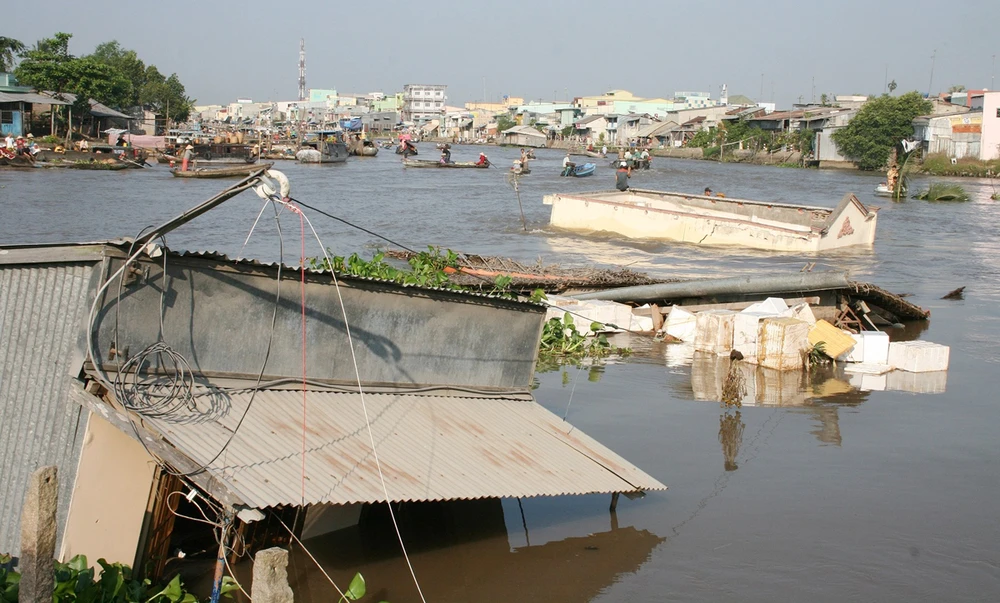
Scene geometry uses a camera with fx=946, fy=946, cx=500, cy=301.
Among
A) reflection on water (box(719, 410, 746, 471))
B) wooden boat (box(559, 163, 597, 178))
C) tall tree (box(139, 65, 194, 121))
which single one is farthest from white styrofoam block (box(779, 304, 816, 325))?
tall tree (box(139, 65, 194, 121))

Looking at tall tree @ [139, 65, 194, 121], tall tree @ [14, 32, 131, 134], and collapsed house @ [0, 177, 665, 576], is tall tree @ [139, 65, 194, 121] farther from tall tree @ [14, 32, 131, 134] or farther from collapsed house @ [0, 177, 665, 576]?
collapsed house @ [0, 177, 665, 576]

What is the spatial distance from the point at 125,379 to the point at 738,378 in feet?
22.1

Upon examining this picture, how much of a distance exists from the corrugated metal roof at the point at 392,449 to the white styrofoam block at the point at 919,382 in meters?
5.40

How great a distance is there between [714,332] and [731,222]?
33.1ft

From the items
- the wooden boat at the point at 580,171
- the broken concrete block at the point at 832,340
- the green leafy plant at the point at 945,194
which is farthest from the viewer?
the wooden boat at the point at 580,171

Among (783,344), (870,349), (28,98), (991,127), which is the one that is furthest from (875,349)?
(991,127)

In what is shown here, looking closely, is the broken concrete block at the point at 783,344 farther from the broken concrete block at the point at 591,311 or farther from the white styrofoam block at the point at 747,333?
the broken concrete block at the point at 591,311

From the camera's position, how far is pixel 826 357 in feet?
37.6

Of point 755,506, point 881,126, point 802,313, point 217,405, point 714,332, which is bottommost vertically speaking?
point 755,506

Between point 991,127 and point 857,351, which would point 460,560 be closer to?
point 857,351

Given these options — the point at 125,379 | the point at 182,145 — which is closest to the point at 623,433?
the point at 125,379

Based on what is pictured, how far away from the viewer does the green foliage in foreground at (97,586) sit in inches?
170

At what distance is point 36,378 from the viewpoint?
4980mm

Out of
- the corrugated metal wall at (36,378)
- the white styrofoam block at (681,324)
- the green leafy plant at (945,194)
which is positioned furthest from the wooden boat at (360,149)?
the corrugated metal wall at (36,378)
